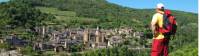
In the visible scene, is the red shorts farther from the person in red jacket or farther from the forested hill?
the forested hill

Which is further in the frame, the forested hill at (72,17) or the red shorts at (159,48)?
the forested hill at (72,17)

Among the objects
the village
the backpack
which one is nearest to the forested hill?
→ the village

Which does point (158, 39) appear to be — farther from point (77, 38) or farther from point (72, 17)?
point (72, 17)

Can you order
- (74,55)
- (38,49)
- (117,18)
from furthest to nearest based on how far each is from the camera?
(117,18) < (38,49) < (74,55)

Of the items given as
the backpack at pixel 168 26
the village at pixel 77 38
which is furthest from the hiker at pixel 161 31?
the village at pixel 77 38

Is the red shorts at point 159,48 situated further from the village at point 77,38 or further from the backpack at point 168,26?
the village at point 77,38

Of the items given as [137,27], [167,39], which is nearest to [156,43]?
[167,39]

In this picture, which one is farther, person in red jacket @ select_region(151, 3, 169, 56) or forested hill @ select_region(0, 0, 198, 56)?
forested hill @ select_region(0, 0, 198, 56)

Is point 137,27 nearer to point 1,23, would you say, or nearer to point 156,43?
point 1,23
